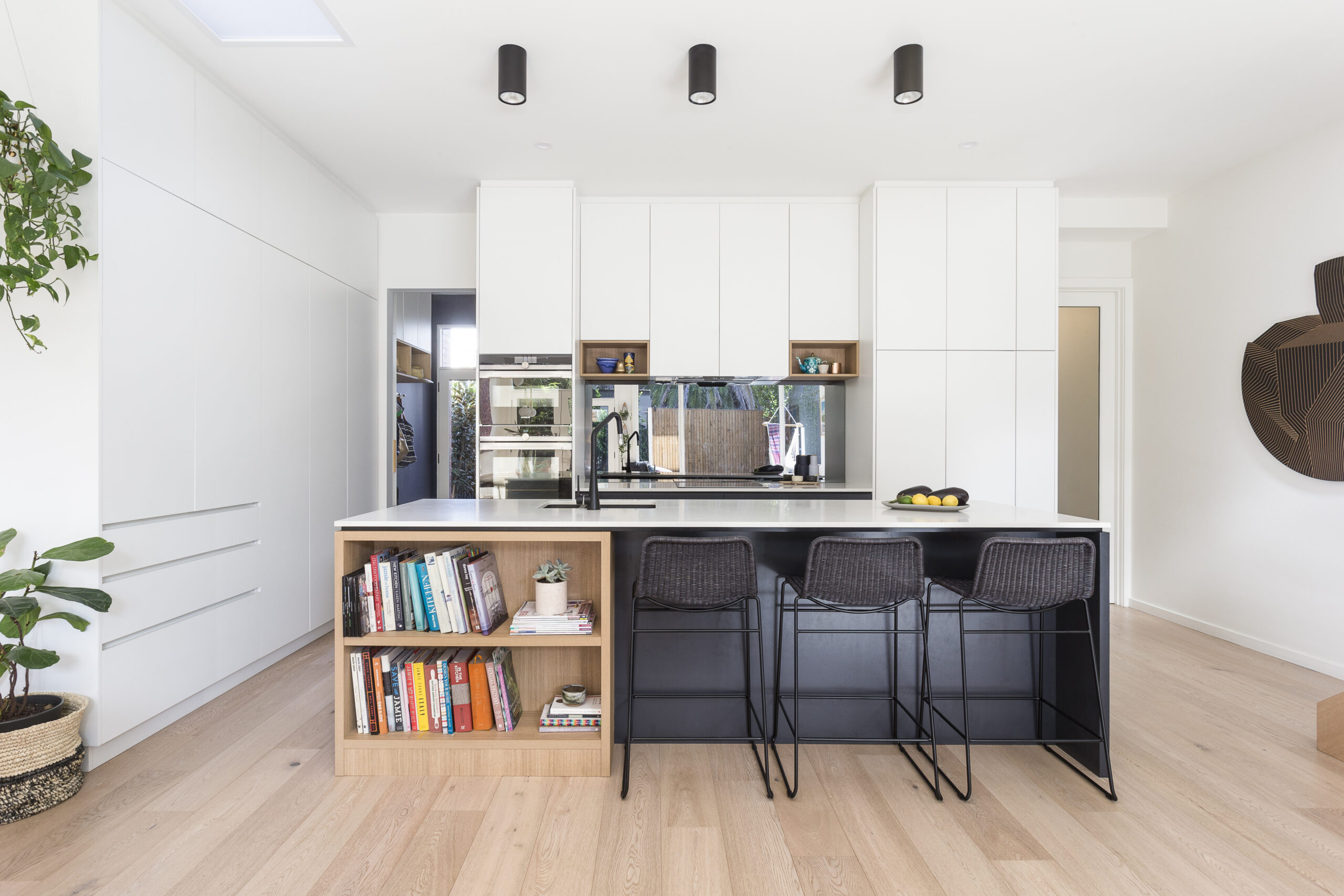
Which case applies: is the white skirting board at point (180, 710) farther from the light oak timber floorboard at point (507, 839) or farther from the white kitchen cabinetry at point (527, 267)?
the white kitchen cabinetry at point (527, 267)

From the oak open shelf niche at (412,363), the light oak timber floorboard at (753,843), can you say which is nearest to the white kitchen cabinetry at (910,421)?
the light oak timber floorboard at (753,843)

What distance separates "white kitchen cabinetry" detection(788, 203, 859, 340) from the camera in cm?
444

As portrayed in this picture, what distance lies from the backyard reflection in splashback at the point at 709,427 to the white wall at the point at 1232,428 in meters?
2.22

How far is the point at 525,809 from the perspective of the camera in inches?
83.3

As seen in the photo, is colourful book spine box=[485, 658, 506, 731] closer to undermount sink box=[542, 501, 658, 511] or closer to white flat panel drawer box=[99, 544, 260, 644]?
undermount sink box=[542, 501, 658, 511]

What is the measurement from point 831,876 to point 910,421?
9.65ft

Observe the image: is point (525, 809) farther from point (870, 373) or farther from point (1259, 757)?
point (870, 373)

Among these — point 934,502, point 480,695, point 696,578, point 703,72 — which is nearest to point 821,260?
point 703,72

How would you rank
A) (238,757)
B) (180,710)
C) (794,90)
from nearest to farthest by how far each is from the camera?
(238,757) < (180,710) < (794,90)

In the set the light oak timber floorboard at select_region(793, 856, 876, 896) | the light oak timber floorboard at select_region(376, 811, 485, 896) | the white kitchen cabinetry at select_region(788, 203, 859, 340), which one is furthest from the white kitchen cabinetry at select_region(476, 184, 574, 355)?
the light oak timber floorboard at select_region(793, 856, 876, 896)

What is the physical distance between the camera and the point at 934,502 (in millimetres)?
2639

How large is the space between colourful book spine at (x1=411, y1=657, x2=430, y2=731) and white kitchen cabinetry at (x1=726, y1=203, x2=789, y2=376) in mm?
2793

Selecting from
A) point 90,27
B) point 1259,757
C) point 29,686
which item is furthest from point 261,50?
point 1259,757

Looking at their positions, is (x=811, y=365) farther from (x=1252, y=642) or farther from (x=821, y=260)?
(x=1252, y=642)
